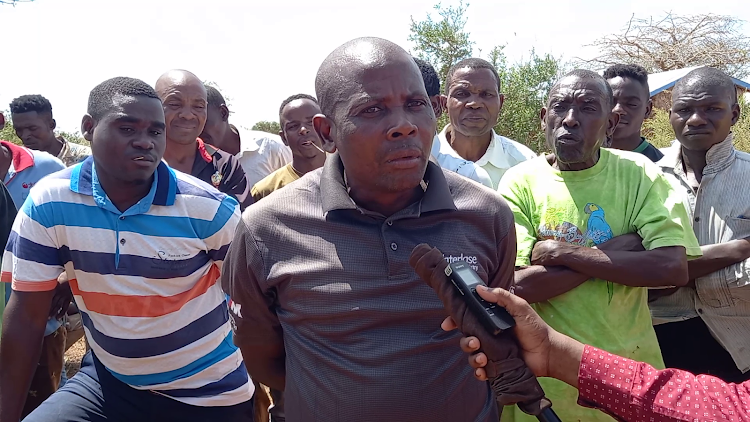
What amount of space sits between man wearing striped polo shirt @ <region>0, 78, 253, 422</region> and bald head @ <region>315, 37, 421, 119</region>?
1099 mm

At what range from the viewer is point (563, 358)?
179 cm

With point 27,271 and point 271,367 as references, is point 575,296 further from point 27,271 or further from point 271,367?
point 27,271

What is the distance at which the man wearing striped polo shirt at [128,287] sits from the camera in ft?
8.91

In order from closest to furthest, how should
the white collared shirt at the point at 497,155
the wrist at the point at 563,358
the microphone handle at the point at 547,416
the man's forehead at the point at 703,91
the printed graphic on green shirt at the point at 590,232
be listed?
1. the microphone handle at the point at 547,416
2. the wrist at the point at 563,358
3. the printed graphic on green shirt at the point at 590,232
4. the man's forehead at the point at 703,91
5. the white collared shirt at the point at 497,155

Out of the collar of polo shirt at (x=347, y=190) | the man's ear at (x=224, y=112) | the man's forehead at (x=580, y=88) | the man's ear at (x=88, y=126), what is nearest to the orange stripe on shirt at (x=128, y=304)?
the man's ear at (x=88, y=126)

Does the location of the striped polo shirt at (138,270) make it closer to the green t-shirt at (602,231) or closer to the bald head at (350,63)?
the bald head at (350,63)

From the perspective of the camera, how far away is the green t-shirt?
2.60 m

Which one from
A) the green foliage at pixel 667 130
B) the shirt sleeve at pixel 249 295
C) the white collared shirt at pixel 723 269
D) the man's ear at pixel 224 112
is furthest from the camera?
the green foliage at pixel 667 130

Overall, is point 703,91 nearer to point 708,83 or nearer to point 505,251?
point 708,83

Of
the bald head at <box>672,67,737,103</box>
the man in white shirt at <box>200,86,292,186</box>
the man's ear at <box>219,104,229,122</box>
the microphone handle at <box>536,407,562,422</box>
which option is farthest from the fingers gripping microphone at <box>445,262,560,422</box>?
the man's ear at <box>219,104,229,122</box>

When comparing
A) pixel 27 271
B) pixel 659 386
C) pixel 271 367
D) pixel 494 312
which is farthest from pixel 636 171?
pixel 27 271

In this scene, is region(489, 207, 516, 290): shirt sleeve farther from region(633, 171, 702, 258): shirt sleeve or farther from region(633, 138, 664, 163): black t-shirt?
region(633, 138, 664, 163): black t-shirt

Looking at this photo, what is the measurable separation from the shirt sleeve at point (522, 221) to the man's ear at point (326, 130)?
99cm

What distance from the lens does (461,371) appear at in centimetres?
196
